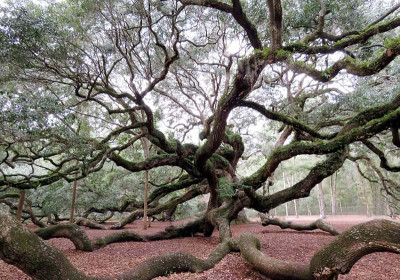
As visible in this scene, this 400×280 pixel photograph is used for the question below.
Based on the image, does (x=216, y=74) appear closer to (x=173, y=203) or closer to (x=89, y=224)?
(x=173, y=203)

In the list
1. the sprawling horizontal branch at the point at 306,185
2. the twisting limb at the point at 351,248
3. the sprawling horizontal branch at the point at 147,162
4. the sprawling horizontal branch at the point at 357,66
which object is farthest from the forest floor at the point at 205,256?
the sprawling horizontal branch at the point at 357,66

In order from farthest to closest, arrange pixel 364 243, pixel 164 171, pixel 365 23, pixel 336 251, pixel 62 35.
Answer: pixel 164 171
pixel 365 23
pixel 62 35
pixel 336 251
pixel 364 243

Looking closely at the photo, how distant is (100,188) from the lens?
1298 centimetres

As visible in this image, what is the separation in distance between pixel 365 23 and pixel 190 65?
19.0 feet

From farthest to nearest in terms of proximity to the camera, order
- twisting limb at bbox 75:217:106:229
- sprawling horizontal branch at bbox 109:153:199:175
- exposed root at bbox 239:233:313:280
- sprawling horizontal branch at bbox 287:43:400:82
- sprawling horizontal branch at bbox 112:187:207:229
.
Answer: twisting limb at bbox 75:217:106:229 → sprawling horizontal branch at bbox 112:187:207:229 → sprawling horizontal branch at bbox 109:153:199:175 → sprawling horizontal branch at bbox 287:43:400:82 → exposed root at bbox 239:233:313:280

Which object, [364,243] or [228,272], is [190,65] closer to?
[228,272]

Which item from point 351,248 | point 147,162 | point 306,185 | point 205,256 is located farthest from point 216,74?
point 351,248

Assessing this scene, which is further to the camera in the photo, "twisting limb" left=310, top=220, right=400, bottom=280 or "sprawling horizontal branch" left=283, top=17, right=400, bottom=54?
"sprawling horizontal branch" left=283, top=17, right=400, bottom=54

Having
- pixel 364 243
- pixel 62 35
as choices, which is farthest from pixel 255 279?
pixel 62 35

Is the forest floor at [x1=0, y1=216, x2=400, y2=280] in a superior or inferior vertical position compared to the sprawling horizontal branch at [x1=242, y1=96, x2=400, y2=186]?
inferior

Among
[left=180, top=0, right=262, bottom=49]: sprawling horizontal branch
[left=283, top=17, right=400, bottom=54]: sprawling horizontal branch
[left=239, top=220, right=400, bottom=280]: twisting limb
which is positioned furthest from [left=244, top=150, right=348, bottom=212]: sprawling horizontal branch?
[left=180, top=0, right=262, bottom=49]: sprawling horizontal branch

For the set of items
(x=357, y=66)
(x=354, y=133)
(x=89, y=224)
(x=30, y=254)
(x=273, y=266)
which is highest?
(x=357, y=66)

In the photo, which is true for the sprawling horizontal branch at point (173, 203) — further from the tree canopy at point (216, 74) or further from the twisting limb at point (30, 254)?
the twisting limb at point (30, 254)

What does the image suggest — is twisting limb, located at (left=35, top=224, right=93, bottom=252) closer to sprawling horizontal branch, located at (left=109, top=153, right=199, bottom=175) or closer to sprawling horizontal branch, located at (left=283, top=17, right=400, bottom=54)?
sprawling horizontal branch, located at (left=109, top=153, right=199, bottom=175)
